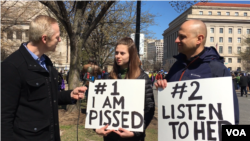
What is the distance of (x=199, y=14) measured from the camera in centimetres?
7662

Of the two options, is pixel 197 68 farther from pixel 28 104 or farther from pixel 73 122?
pixel 73 122

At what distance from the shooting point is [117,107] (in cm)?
214

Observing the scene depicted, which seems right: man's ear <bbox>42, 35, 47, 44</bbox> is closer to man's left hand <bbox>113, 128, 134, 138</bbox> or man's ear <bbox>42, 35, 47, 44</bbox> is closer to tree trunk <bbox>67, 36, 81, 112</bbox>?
man's left hand <bbox>113, 128, 134, 138</bbox>

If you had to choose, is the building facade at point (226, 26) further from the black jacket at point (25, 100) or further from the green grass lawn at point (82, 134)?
the black jacket at point (25, 100)

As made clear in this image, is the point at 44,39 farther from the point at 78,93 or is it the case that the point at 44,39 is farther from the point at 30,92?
the point at 78,93

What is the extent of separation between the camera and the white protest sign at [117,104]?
209 cm

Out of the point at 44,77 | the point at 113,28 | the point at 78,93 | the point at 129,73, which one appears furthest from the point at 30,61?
the point at 113,28

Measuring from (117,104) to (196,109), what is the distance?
78 cm

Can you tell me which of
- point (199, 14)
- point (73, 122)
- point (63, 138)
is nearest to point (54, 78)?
point (63, 138)

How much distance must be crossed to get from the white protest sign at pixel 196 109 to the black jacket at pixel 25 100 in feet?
3.72

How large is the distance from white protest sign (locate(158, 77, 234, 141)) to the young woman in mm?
227

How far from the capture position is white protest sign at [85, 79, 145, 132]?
6.86ft

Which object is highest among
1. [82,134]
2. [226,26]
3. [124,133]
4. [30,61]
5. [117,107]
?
[226,26]

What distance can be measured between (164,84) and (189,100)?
0.32 metres
